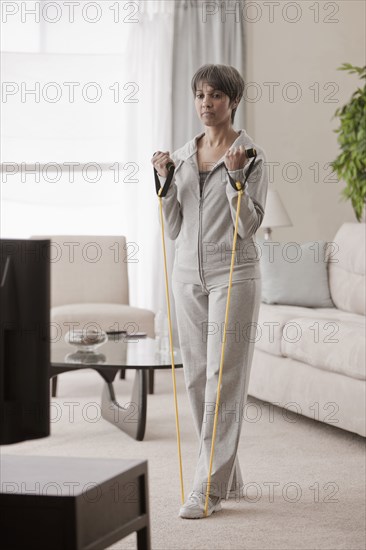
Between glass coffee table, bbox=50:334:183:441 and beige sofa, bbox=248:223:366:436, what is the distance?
1.82 ft

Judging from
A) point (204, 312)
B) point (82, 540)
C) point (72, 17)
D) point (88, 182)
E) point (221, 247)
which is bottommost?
point (82, 540)

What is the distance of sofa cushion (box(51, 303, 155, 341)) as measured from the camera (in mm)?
5207

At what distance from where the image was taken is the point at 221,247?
299 centimetres

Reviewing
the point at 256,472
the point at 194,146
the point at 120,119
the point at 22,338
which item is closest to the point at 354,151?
the point at 120,119

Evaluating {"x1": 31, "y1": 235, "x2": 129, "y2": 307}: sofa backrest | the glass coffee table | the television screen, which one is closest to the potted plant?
{"x1": 31, "y1": 235, "x2": 129, "y2": 307}: sofa backrest

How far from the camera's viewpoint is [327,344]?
4.22 metres

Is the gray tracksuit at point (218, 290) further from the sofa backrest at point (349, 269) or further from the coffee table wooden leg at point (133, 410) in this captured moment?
the sofa backrest at point (349, 269)

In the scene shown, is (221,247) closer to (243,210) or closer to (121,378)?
(243,210)

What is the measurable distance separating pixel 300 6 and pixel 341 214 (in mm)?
1540

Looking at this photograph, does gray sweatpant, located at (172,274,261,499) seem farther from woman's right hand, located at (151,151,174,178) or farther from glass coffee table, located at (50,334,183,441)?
glass coffee table, located at (50,334,183,441)

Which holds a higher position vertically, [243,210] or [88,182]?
[88,182]

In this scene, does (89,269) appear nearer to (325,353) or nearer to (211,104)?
(325,353)

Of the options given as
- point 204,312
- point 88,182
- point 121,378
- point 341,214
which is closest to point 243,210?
point 204,312

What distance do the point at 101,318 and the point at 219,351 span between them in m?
2.38
